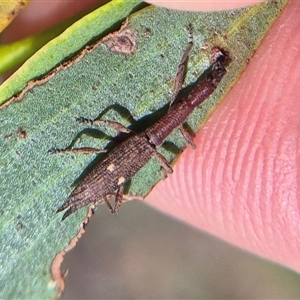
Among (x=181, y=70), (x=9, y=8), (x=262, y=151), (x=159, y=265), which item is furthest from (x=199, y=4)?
(x=159, y=265)

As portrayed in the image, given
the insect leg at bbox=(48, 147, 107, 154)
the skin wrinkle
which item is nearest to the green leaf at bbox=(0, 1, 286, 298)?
the insect leg at bbox=(48, 147, 107, 154)

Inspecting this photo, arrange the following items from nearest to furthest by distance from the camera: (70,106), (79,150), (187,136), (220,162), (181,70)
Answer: (70,106) → (79,150) → (181,70) → (187,136) → (220,162)

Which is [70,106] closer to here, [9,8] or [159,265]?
[9,8]

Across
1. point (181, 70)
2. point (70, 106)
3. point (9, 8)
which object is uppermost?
point (9, 8)

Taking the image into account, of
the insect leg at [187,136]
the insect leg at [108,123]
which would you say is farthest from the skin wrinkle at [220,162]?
the insect leg at [108,123]

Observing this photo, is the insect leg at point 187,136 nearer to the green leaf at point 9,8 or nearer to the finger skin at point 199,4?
the finger skin at point 199,4
